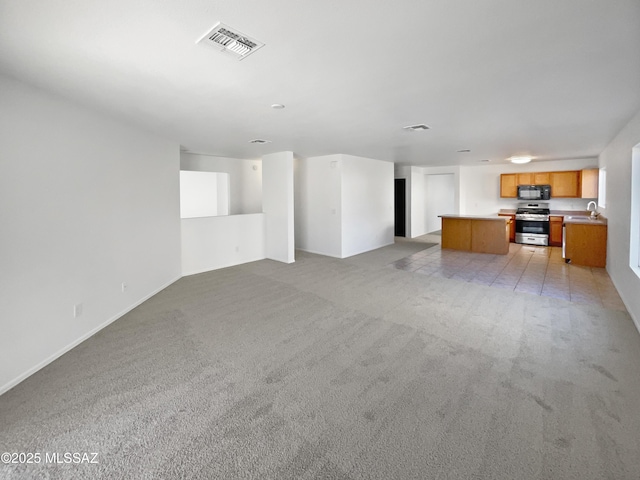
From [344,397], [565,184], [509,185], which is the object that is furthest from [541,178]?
[344,397]

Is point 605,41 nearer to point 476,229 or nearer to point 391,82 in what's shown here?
point 391,82

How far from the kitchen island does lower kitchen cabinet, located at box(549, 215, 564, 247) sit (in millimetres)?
1550

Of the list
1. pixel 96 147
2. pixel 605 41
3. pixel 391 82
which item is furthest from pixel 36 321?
pixel 605 41

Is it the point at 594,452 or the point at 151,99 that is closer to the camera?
the point at 594,452

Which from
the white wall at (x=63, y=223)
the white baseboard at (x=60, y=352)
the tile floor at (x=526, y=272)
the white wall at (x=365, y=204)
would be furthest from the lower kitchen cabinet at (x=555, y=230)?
the white baseboard at (x=60, y=352)

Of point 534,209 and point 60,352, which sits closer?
point 60,352

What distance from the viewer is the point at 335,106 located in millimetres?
3338

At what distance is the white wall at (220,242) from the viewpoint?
593 cm

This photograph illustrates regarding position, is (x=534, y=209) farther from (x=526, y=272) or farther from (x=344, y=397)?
(x=344, y=397)

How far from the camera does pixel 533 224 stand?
8438 mm

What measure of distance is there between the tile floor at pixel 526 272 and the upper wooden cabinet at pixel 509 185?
6.11 ft

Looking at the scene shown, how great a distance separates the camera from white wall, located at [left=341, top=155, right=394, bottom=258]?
727 centimetres

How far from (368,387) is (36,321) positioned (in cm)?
289

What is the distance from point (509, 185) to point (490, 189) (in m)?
0.58
